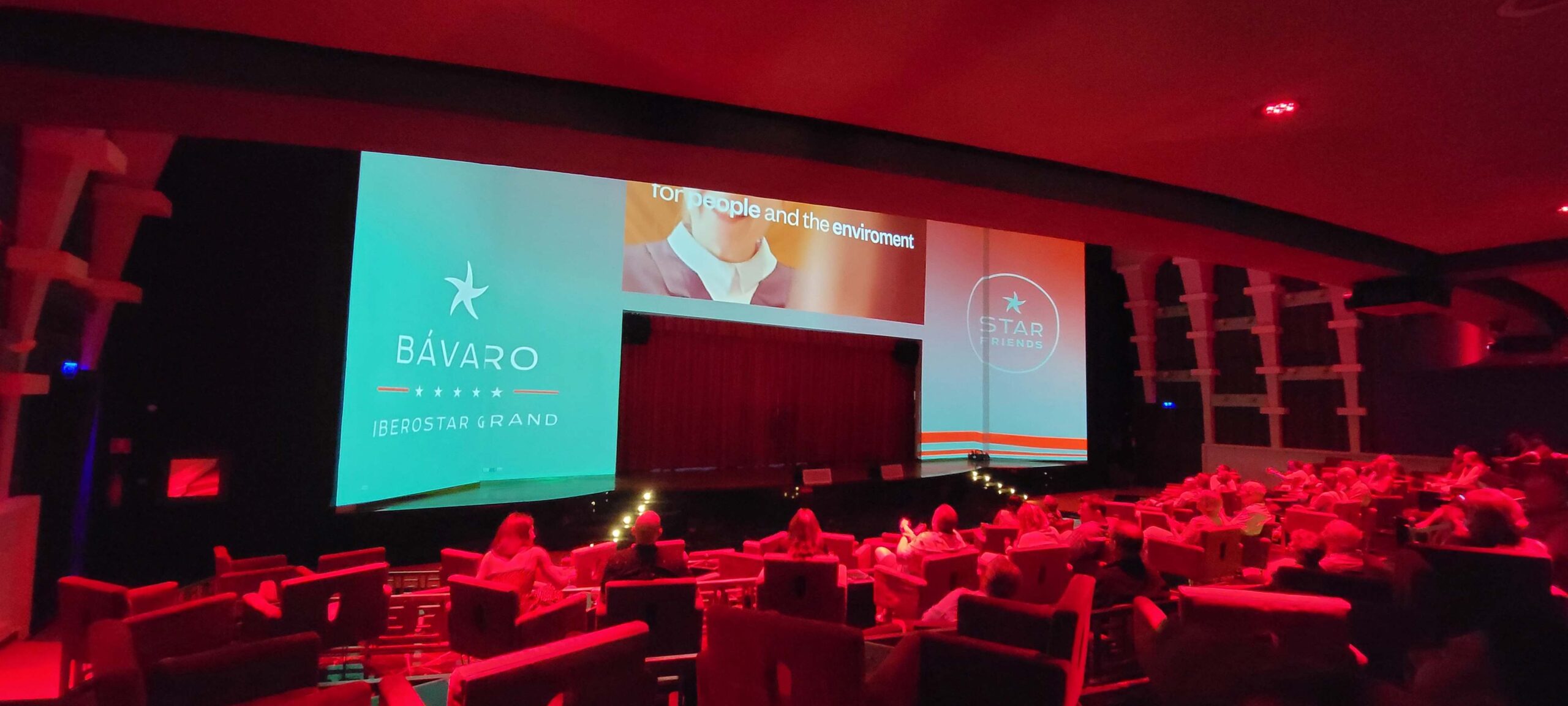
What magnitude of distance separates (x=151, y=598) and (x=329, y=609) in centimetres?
103

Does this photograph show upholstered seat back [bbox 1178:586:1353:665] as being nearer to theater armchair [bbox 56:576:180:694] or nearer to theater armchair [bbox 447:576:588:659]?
theater armchair [bbox 447:576:588:659]

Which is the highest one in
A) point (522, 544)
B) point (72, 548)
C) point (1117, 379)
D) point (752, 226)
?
point (752, 226)

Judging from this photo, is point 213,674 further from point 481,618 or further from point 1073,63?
point 1073,63

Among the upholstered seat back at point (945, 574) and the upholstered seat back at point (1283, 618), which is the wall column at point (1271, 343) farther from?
the upholstered seat back at point (1283, 618)

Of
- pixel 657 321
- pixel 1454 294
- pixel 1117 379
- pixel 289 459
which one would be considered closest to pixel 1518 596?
pixel 1454 294

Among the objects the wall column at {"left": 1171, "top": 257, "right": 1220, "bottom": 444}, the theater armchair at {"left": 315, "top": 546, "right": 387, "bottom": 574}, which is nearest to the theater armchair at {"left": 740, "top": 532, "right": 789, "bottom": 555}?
the theater armchair at {"left": 315, "top": 546, "right": 387, "bottom": 574}

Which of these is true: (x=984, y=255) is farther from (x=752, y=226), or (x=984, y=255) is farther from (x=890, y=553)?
(x=890, y=553)

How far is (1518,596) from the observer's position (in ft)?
7.16

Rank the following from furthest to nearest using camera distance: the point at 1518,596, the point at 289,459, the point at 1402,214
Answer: the point at 289,459
the point at 1402,214
the point at 1518,596

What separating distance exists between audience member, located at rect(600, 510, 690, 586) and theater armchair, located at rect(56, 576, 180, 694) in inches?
82.3

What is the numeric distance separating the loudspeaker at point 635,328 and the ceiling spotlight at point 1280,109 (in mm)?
9540

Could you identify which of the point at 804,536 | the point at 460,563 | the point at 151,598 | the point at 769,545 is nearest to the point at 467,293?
the point at 460,563

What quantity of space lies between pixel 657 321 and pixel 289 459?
252 inches

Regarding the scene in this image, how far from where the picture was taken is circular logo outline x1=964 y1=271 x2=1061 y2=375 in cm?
1398
